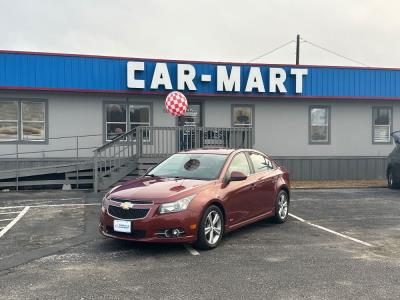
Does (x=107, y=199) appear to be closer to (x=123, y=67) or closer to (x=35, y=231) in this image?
(x=35, y=231)

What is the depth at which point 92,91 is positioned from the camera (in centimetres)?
1641

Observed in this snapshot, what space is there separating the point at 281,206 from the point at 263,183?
986 millimetres

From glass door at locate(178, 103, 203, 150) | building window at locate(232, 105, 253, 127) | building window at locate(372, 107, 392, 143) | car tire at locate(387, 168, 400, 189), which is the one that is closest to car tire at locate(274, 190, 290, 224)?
glass door at locate(178, 103, 203, 150)

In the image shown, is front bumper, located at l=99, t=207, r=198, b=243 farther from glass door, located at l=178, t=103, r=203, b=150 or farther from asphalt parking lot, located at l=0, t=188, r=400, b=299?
glass door, located at l=178, t=103, r=203, b=150

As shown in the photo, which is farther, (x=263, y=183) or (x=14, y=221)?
(x=14, y=221)

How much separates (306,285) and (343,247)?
221 cm

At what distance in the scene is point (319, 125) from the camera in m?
19.6

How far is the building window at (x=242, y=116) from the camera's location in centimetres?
1862

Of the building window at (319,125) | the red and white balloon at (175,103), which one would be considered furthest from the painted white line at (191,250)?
the building window at (319,125)

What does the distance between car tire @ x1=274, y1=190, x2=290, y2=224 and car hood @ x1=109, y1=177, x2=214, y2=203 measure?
2.33 metres

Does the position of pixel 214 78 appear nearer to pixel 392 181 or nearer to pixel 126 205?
pixel 392 181

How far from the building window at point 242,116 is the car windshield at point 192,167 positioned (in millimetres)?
10144

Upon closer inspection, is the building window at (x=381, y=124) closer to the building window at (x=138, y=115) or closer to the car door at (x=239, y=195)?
the building window at (x=138, y=115)

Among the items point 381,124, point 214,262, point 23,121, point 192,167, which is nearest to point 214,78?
point 23,121
